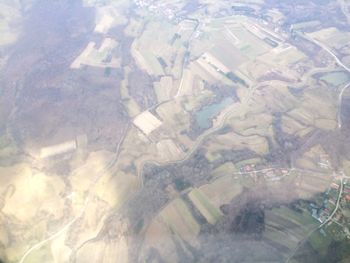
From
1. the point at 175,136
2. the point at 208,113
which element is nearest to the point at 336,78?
the point at 208,113

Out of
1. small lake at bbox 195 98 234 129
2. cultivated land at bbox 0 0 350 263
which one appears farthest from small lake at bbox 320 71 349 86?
small lake at bbox 195 98 234 129

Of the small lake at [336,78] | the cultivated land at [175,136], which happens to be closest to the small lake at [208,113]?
the cultivated land at [175,136]

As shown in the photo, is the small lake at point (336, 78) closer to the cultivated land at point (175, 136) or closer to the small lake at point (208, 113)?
the cultivated land at point (175, 136)

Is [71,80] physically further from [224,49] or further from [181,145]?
[224,49]

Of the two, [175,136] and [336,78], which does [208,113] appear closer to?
[175,136]

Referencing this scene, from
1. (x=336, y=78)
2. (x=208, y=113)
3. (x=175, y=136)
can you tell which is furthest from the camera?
(x=336, y=78)

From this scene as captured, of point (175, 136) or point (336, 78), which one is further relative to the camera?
point (336, 78)

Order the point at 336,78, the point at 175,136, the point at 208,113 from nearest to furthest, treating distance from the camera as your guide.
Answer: the point at 175,136 < the point at 208,113 < the point at 336,78

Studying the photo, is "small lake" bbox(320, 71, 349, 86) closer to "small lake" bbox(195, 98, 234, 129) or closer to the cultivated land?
the cultivated land
